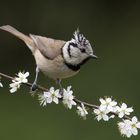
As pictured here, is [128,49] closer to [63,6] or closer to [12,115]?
[63,6]

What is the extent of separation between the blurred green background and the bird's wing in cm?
248

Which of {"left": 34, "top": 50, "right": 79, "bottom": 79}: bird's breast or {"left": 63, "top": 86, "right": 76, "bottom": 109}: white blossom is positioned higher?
{"left": 34, "top": 50, "right": 79, "bottom": 79}: bird's breast

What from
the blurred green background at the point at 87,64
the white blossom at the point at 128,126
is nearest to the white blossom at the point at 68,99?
the white blossom at the point at 128,126

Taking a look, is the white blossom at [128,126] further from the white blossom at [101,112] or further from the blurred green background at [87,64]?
the blurred green background at [87,64]

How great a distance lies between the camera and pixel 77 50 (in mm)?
4512

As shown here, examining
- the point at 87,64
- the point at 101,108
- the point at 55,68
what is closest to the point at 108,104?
the point at 101,108

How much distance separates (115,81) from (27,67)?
37.1 inches

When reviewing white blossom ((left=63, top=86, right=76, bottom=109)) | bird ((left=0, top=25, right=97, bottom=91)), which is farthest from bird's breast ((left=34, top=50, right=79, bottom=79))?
white blossom ((left=63, top=86, right=76, bottom=109))

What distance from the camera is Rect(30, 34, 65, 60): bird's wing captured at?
475 cm

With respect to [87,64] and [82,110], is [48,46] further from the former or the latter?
[87,64]

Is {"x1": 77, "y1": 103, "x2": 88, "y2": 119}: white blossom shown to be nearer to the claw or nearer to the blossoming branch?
the blossoming branch

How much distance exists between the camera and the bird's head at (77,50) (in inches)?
175

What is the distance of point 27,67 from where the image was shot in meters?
8.23

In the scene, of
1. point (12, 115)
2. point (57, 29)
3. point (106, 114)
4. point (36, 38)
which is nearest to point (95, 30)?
point (57, 29)
